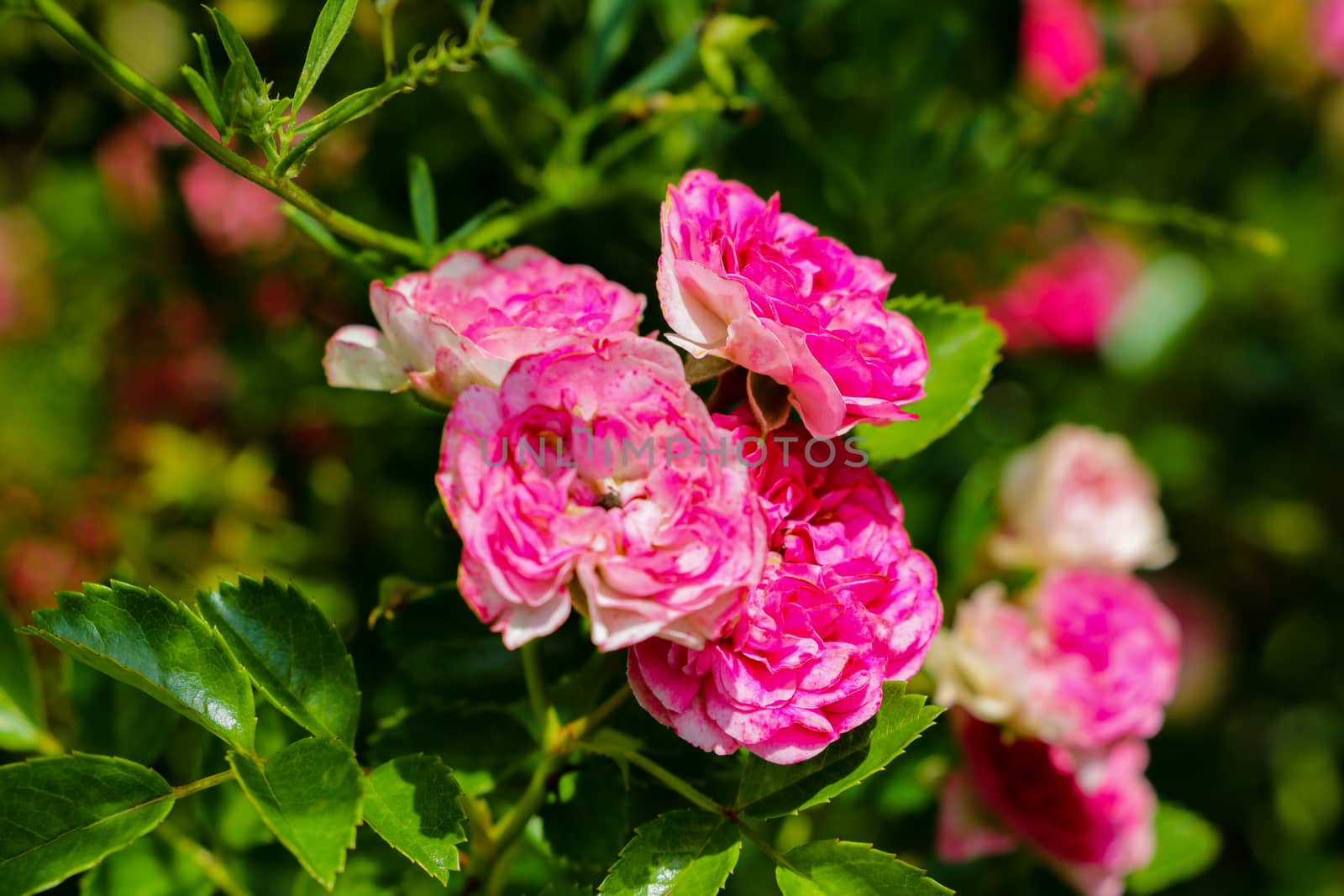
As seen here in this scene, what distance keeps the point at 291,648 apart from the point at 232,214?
788mm

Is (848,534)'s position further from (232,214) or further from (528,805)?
(232,214)

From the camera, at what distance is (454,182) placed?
1019 millimetres

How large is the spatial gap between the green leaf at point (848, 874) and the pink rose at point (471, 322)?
0.31 m

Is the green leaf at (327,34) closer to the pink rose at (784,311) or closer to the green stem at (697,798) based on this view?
the pink rose at (784,311)

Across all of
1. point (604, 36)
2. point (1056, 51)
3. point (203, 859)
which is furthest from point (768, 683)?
point (1056, 51)

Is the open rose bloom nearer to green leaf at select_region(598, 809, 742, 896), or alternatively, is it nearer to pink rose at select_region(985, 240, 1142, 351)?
green leaf at select_region(598, 809, 742, 896)

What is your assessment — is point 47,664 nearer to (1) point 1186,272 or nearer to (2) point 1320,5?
(1) point 1186,272

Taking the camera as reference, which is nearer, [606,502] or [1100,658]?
[606,502]

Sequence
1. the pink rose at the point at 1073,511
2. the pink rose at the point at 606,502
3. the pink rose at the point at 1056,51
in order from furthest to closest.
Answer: the pink rose at the point at 1056,51 → the pink rose at the point at 1073,511 → the pink rose at the point at 606,502

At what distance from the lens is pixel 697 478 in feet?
1.72

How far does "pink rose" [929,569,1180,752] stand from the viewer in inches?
30.6

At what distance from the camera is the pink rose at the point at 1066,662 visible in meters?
0.78

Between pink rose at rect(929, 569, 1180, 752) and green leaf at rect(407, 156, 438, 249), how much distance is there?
18.6 inches

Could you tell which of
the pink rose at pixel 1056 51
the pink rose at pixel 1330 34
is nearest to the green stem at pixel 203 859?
the pink rose at pixel 1056 51
